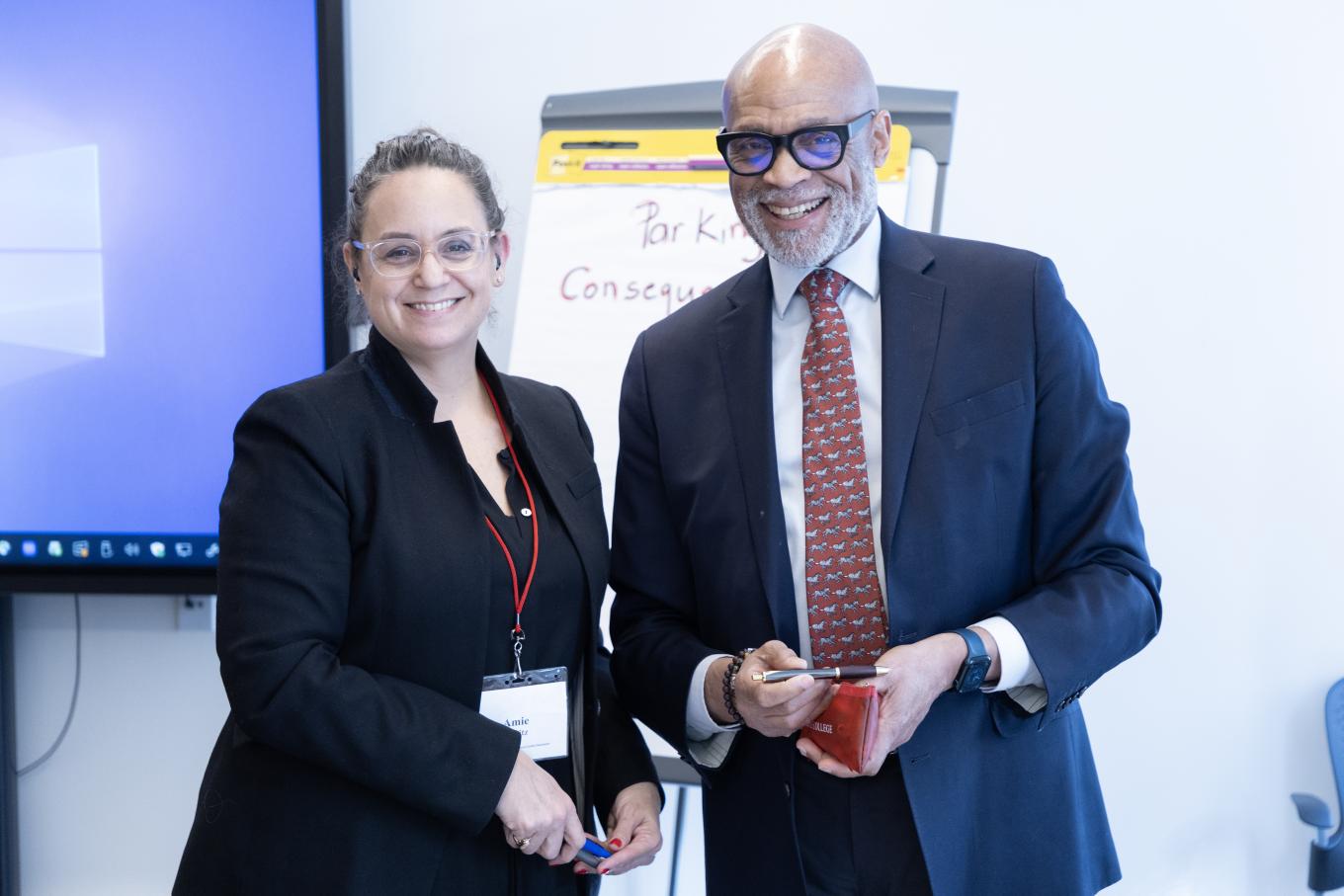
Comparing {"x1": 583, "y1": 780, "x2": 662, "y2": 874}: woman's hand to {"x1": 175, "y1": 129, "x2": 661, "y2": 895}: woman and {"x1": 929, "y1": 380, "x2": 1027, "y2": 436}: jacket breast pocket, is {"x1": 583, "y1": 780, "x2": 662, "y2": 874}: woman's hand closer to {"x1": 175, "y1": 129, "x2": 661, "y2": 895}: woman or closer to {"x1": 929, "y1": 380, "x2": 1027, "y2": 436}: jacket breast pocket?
{"x1": 175, "y1": 129, "x2": 661, "y2": 895}: woman

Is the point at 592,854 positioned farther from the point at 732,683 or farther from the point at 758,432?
the point at 758,432

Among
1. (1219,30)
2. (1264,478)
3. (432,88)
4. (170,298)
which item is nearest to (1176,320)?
(1264,478)

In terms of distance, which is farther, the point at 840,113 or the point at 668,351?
the point at 668,351

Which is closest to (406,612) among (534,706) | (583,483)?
(534,706)

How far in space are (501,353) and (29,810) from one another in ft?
5.95

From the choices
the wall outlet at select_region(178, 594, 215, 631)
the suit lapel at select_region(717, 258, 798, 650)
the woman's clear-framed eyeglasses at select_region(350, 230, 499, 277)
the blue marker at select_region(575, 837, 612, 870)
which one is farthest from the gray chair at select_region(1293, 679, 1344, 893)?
the wall outlet at select_region(178, 594, 215, 631)

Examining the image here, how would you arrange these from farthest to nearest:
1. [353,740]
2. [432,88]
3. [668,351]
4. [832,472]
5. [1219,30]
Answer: [432,88], [1219,30], [668,351], [832,472], [353,740]

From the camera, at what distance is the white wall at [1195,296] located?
2.59 metres

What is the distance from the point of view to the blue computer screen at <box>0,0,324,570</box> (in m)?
2.72

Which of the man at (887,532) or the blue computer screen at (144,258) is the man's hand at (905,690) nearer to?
the man at (887,532)

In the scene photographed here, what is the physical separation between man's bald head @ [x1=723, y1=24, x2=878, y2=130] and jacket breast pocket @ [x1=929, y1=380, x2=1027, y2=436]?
42cm

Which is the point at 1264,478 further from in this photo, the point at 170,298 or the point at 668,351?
the point at 170,298

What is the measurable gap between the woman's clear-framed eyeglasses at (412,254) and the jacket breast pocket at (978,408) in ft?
2.14

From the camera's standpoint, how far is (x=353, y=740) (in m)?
1.34
